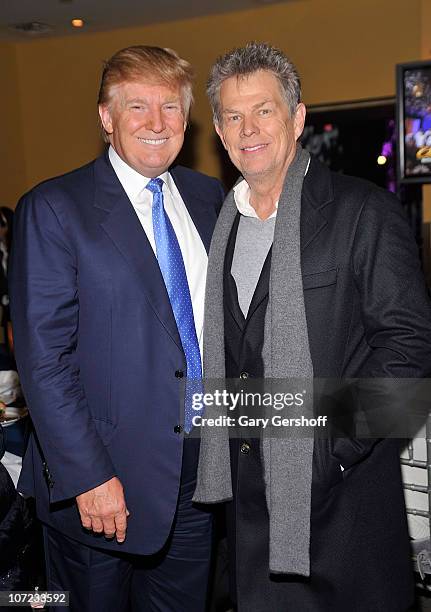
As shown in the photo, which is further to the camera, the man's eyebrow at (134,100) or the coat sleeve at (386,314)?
the man's eyebrow at (134,100)

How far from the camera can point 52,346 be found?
1685mm

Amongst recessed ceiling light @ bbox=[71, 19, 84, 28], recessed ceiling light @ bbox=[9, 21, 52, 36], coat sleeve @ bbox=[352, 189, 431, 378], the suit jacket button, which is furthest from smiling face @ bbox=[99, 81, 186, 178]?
recessed ceiling light @ bbox=[9, 21, 52, 36]

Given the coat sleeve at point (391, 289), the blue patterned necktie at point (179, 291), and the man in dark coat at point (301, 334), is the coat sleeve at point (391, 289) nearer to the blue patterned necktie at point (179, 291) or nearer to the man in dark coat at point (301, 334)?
the man in dark coat at point (301, 334)

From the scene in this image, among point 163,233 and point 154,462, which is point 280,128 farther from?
point 154,462

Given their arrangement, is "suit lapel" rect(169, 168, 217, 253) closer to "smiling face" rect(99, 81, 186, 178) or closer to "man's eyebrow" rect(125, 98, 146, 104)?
"smiling face" rect(99, 81, 186, 178)

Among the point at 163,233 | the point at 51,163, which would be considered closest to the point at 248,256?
the point at 163,233

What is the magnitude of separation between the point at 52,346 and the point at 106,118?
66cm

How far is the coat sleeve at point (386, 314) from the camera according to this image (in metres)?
1.61

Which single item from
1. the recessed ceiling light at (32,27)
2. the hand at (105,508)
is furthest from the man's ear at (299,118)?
the recessed ceiling light at (32,27)

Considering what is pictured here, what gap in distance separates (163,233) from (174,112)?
13.3 inches

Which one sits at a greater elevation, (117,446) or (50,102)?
(50,102)

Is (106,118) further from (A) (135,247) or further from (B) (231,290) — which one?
(B) (231,290)

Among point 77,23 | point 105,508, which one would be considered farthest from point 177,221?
point 77,23

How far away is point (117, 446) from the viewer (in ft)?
5.93
